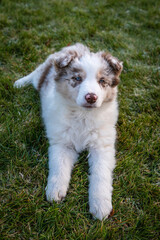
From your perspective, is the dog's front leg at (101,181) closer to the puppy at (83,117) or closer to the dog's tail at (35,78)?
the puppy at (83,117)

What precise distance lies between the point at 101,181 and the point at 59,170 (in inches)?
17.7

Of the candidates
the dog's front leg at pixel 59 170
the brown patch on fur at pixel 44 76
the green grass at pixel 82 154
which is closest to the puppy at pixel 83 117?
the dog's front leg at pixel 59 170

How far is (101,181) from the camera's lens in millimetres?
2080

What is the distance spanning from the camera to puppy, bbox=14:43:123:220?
212 centimetres

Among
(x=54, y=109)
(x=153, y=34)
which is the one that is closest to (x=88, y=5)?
(x=153, y=34)

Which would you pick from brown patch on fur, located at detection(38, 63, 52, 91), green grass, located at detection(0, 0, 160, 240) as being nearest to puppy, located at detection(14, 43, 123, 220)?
green grass, located at detection(0, 0, 160, 240)

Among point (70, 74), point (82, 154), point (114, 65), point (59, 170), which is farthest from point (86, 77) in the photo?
point (59, 170)

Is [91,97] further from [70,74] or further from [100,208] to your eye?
[100,208]

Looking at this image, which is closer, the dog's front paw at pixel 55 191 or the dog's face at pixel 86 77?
the dog's front paw at pixel 55 191

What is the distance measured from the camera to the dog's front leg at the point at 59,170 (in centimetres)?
199

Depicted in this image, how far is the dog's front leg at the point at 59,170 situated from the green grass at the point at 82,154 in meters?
0.07

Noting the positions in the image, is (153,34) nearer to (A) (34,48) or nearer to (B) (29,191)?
(A) (34,48)

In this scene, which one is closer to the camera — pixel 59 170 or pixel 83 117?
pixel 59 170

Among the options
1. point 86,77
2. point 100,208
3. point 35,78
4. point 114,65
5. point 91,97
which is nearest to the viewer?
point 100,208
